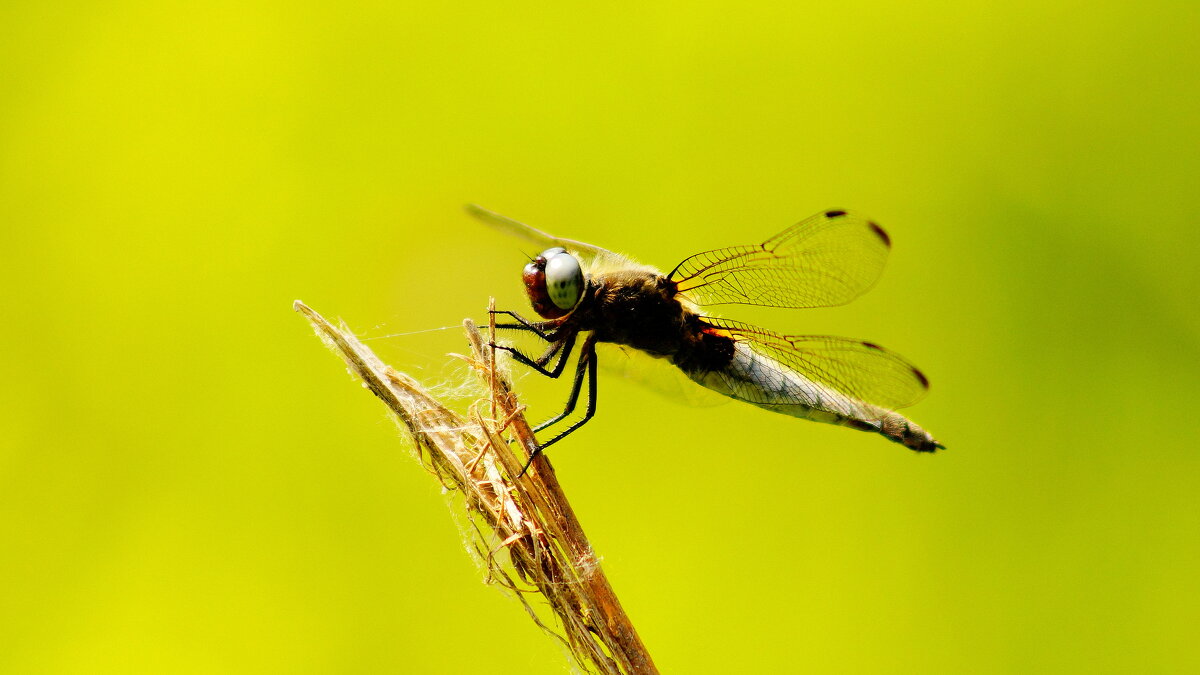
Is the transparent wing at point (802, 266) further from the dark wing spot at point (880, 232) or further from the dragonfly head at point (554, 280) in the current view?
the dragonfly head at point (554, 280)

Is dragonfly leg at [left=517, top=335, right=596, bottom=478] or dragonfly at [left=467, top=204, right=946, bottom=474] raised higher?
dragonfly at [left=467, top=204, right=946, bottom=474]

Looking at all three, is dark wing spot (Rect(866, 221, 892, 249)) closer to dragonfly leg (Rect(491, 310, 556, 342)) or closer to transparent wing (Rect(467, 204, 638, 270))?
transparent wing (Rect(467, 204, 638, 270))

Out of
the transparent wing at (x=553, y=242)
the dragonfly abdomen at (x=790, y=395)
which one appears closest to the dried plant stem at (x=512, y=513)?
the transparent wing at (x=553, y=242)

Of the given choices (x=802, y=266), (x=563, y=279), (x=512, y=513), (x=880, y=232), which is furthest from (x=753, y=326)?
(x=512, y=513)

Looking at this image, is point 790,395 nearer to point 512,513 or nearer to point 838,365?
point 838,365

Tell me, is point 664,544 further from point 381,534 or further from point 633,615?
point 381,534

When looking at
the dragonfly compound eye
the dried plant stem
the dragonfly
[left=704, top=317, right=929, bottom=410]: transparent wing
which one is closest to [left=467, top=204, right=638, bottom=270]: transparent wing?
the dragonfly
